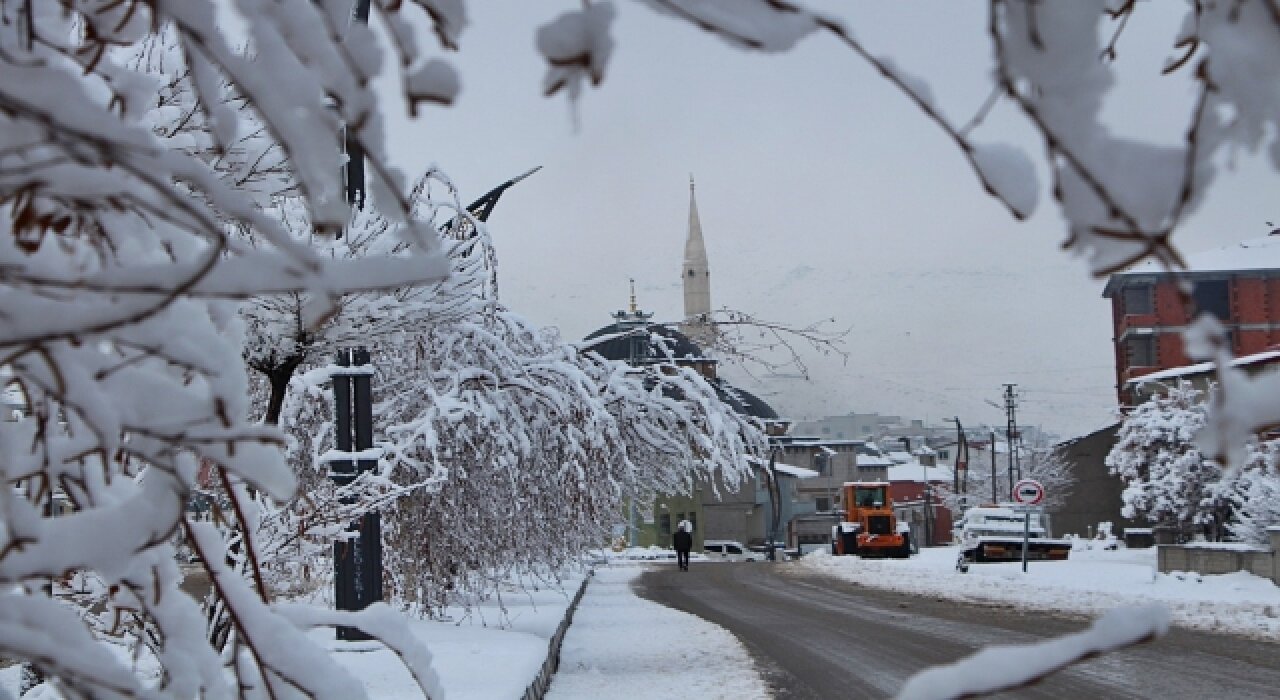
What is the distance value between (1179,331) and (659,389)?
46.2 ft

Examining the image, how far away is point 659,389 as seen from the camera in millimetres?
15156

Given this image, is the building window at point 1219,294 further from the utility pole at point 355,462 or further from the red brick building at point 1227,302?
the utility pole at point 355,462

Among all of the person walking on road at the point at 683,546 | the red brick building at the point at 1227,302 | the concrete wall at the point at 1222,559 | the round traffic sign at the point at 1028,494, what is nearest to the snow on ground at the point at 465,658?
the concrete wall at the point at 1222,559

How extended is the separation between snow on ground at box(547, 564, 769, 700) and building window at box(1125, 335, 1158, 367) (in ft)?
182

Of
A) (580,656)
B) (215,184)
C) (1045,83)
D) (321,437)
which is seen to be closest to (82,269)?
(215,184)

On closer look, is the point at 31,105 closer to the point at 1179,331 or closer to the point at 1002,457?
the point at 1179,331

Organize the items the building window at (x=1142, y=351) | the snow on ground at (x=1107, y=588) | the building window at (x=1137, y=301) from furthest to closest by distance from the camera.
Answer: the building window at (x=1137, y=301), the building window at (x=1142, y=351), the snow on ground at (x=1107, y=588)

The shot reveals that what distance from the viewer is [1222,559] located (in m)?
23.8

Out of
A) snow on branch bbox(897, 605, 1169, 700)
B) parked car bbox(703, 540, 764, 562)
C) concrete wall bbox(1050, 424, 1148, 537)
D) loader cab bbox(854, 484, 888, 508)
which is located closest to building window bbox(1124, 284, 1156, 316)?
concrete wall bbox(1050, 424, 1148, 537)

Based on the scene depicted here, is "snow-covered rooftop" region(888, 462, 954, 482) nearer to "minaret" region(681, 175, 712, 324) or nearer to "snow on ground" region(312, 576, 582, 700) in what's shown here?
"minaret" region(681, 175, 712, 324)

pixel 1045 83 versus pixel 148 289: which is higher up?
pixel 1045 83

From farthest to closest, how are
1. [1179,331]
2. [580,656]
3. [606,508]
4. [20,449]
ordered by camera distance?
[606,508] → [580,656] → [20,449] → [1179,331]

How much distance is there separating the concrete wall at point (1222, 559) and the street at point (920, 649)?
14.6 feet

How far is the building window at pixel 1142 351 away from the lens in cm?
7131
